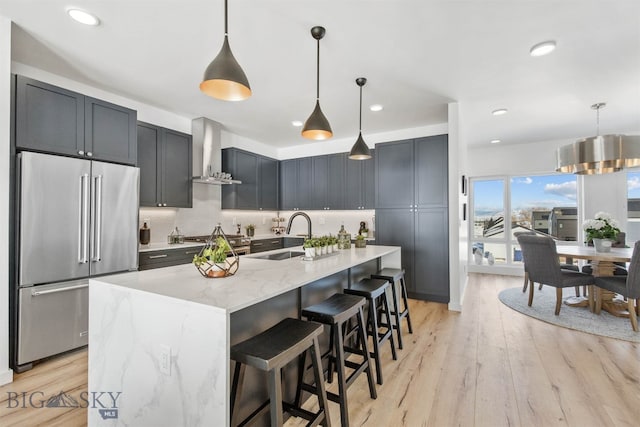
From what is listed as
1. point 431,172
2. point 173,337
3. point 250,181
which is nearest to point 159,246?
point 250,181

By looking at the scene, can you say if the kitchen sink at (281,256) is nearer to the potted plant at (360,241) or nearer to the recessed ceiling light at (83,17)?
the potted plant at (360,241)

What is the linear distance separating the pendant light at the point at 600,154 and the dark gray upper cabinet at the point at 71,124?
5173 millimetres

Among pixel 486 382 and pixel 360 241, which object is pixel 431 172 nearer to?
pixel 360 241

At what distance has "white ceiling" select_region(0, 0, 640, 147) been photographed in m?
2.20

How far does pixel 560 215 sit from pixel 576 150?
2974mm

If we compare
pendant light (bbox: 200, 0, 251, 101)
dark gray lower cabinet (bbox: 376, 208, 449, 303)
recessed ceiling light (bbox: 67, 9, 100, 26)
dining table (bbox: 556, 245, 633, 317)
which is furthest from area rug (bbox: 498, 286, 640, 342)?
recessed ceiling light (bbox: 67, 9, 100, 26)

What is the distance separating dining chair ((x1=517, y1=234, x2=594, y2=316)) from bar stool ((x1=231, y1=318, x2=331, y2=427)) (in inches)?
141

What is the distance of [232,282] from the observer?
1682mm

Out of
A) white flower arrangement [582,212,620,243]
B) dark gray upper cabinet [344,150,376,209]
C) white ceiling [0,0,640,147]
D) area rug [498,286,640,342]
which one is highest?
white ceiling [0,0,640,147]

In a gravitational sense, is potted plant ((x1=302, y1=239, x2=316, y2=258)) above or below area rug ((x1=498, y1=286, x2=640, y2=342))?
above

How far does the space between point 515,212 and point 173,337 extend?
22.7 ft

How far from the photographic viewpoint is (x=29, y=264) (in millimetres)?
2457

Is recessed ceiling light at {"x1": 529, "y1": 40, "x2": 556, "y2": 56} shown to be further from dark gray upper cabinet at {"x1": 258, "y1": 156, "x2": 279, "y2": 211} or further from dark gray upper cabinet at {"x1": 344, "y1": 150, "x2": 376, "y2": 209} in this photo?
dark gray upper cabinet at {"x1": 258, "y1": 156, "x2": 279, "y2": 211}

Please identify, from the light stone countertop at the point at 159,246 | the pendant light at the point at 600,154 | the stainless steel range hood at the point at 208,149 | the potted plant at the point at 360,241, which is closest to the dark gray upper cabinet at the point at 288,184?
the stainless steel range hood at the point at 208,149
